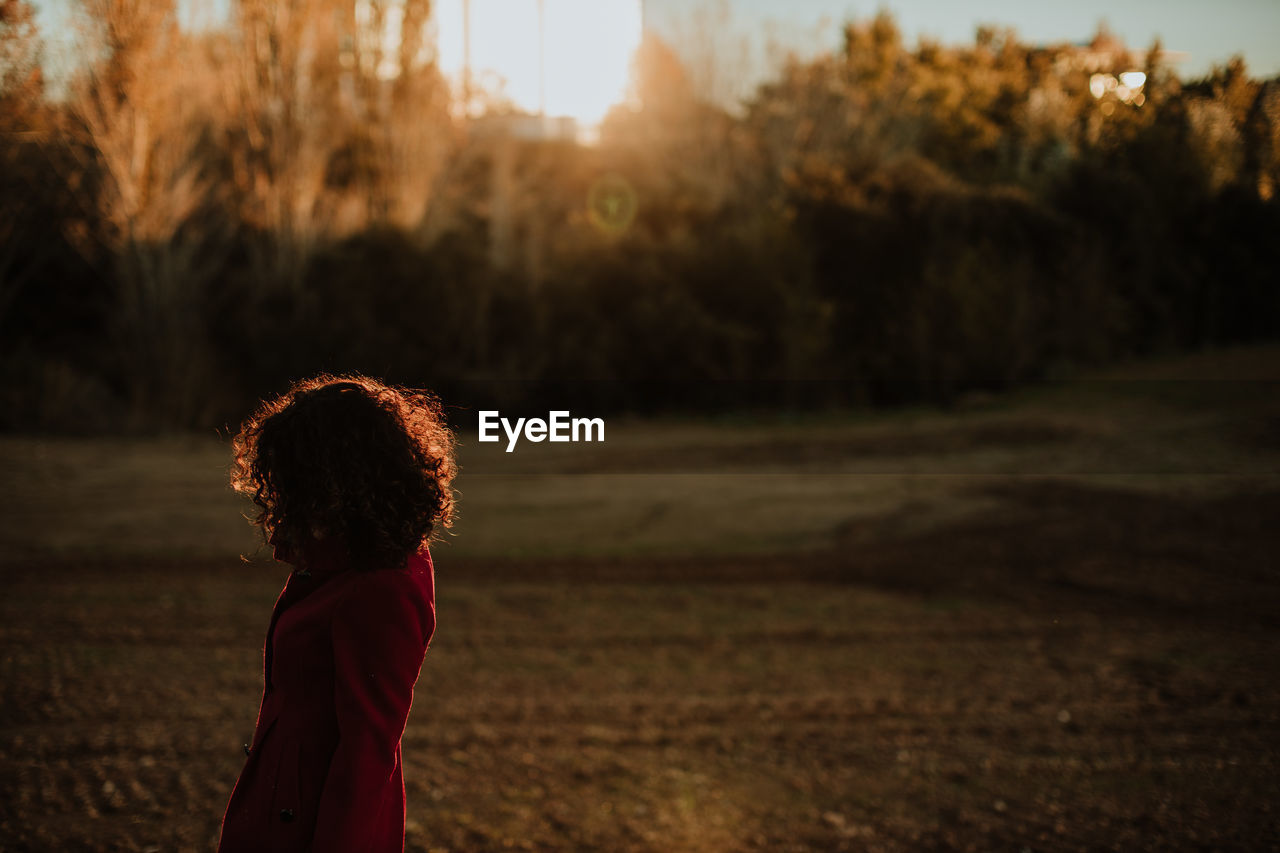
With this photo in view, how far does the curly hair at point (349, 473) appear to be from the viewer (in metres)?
1.89

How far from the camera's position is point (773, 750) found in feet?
15.8

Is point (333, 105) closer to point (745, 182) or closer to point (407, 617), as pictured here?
point (745, 182)

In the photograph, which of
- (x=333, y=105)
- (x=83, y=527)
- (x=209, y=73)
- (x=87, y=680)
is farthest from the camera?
(x=333, y=105)

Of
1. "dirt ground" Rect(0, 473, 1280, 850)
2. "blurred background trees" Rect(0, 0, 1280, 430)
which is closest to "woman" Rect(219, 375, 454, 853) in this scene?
"dirt ground" Rect(0, 473, 1280, 850)

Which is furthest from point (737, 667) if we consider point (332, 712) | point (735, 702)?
point (332, 712)

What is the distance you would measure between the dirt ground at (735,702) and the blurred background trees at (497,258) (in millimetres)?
7007

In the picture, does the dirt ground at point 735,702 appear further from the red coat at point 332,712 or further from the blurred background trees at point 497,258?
the blurred background trees at point 497,258

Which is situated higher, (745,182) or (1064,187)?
(745,182)

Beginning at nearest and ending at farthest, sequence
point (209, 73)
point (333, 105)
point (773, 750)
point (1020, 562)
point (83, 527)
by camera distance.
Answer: point (773, 750)
point (1020, 562)
point (83, 527)
point (209, 73)
point (333, 105)

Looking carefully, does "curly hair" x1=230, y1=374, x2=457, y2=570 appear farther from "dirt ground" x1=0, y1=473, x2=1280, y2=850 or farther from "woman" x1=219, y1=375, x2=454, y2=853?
"dirt ground" x1=0, y1=473, x2=1280, y2=850

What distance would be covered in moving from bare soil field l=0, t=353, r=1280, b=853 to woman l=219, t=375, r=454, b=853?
218cm

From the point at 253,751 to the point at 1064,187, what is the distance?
59.4 feet

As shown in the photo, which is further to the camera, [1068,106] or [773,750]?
[1068,106]

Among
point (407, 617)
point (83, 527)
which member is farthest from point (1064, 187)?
point (407, 617)
